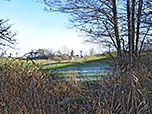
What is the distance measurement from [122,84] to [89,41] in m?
5.42

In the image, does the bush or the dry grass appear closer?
the dry grass

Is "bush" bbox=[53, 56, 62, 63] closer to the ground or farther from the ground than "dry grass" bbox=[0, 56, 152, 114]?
farther from the ground

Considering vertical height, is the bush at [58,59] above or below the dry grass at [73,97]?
above

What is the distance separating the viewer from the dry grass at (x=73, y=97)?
232 cm

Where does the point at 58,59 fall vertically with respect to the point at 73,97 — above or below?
above

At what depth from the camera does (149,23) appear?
281 inches

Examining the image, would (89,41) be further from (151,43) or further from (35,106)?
(35,106)

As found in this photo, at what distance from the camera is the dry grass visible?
2.32 m

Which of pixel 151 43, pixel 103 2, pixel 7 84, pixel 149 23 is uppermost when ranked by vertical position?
pixel 103 2

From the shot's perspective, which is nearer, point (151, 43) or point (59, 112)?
point (59, 112)

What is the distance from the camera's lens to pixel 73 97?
273cm

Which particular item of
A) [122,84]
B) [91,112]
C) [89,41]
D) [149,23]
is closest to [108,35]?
[89,41]

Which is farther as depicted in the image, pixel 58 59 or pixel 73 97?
pixel 58 59

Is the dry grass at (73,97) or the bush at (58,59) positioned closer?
the dry grass at (73,97)
